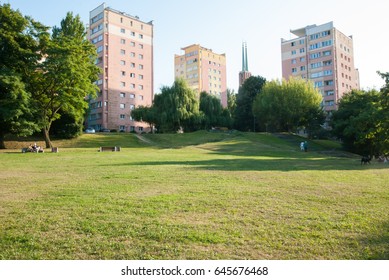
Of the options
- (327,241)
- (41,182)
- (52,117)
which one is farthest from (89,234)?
(52,117)

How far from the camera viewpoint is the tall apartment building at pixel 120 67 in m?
76.4

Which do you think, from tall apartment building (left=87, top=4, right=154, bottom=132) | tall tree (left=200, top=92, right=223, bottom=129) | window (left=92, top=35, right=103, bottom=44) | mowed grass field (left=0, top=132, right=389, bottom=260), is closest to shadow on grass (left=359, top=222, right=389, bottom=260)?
mowed grass field (left=0, top=132, right=389, bottom=260)

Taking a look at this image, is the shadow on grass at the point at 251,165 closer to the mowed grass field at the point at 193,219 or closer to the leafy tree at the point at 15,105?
the mowed grass field at the point at 193,219

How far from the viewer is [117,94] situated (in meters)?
77.4

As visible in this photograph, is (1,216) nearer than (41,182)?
Yes

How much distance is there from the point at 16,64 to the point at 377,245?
121 feet

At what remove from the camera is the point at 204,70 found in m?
119

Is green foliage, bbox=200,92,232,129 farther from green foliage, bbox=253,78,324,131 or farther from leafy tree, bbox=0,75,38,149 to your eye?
leafy tree, bbox=0,75,38,149

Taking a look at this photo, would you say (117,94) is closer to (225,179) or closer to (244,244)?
(225,179)

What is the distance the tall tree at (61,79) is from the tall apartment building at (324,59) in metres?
64.8

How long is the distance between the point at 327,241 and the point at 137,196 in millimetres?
4985

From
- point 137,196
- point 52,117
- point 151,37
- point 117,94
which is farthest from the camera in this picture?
point 151,37

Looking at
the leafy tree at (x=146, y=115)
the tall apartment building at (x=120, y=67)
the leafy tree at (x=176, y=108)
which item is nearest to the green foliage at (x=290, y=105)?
the leafy tree at (x=176, y=108)
